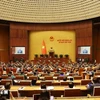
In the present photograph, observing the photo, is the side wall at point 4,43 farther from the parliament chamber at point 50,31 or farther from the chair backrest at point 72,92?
the chair backrest at point 72,92

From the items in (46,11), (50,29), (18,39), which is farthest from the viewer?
(50,29)

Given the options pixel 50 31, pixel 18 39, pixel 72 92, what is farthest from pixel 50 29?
pixel 72 92

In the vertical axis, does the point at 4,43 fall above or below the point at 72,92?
above

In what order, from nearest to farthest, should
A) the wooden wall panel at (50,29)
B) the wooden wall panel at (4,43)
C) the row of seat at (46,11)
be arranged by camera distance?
the row of seat at (46,11) → the wooden wall panel at (50,29) → the wooden wall panel at (4,43)

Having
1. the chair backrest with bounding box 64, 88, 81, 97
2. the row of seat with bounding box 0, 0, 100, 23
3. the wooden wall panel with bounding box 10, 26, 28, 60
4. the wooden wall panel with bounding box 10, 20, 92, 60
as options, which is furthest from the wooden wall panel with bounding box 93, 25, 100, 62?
the chair backrest with bounding box 64, 88, 81, 97

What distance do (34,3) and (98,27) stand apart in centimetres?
905

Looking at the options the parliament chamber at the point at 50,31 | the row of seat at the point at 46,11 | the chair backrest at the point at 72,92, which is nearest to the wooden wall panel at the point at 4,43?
the parliament chamber at the point at 50,31

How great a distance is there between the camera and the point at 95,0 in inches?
797

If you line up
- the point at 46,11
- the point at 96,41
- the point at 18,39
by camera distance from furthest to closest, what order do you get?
the point at 18,39 → the point at 96,41 → the point at 46,11

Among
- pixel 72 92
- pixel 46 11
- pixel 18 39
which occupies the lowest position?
pixel 72 92

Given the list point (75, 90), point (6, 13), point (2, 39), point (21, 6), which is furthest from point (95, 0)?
point (75, 90)

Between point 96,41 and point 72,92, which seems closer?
point 72,92

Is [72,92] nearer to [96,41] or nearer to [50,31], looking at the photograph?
[96,41]

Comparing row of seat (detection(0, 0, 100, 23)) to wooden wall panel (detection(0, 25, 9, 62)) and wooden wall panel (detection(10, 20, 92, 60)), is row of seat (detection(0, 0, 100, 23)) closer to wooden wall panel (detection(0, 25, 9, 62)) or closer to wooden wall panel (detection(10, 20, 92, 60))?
wooden wall panel (detection(10, 20, 92, 60))
